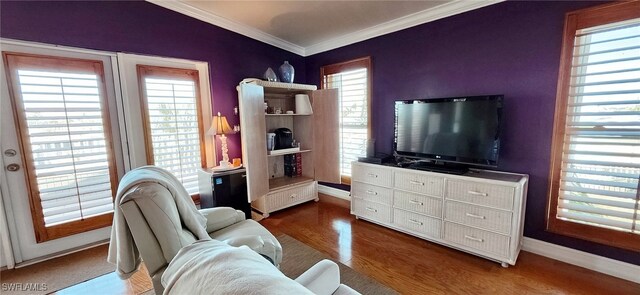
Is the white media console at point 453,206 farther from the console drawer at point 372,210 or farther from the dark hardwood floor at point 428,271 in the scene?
the dark hardwood floor at point 428,271

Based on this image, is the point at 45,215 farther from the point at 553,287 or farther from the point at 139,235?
the point at 553,287

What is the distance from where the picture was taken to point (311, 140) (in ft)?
11.6

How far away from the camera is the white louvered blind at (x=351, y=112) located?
331 centimetres

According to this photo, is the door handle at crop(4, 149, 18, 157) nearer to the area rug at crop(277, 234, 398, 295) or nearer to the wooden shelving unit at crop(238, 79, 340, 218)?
the wooden shelving unit at crop(238, 79, 340, 218)

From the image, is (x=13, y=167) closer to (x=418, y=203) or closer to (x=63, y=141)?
(x=63, y=141)

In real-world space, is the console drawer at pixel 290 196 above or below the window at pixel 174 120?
below

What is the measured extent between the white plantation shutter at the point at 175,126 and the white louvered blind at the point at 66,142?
1.37 feet

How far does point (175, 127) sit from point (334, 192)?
89.7 inches

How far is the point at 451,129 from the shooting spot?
234cm

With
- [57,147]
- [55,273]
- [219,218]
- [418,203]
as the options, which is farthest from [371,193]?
[57,147]

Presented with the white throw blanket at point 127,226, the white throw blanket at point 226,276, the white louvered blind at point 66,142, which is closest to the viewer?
the white throw blanket at point 226,276

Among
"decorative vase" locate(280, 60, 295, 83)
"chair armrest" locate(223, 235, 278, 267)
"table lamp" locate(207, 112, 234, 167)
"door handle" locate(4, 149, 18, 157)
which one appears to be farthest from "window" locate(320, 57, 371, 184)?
"door handle" locate(4, 149, 18, 157)

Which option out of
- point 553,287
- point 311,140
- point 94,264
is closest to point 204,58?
point 311,140

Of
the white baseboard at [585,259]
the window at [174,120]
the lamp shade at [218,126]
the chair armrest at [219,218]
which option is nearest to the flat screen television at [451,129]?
the white baseboard at [585,259]
